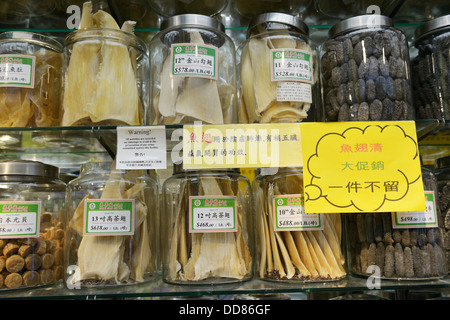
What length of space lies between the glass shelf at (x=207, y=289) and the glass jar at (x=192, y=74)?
0.36 metres

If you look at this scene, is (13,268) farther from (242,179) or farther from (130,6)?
(130,6)

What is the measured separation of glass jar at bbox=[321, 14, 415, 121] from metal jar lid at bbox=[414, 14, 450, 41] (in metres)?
0.08

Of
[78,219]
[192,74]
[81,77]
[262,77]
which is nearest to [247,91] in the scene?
[262,77]

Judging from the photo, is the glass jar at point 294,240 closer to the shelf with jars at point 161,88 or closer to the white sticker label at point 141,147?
the shelf with jars at point 161,88

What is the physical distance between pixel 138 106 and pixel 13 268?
447 millimetres

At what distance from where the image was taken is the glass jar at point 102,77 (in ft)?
2.96

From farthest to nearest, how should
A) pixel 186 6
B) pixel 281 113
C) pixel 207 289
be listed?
pixel 186 6
pixel 281 113
pixel 207 289

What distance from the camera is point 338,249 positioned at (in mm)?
926

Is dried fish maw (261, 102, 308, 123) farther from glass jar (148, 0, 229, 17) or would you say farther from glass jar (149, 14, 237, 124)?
glass jar (148, 0, 229, 17)

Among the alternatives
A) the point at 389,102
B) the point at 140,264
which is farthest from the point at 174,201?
the point at 389,102

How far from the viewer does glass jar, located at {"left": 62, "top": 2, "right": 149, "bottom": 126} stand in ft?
2.96

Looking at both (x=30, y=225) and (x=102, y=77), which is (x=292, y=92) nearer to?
(x=102, y=77)

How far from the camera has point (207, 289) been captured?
0.84m

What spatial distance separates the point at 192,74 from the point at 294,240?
17.2 inches
